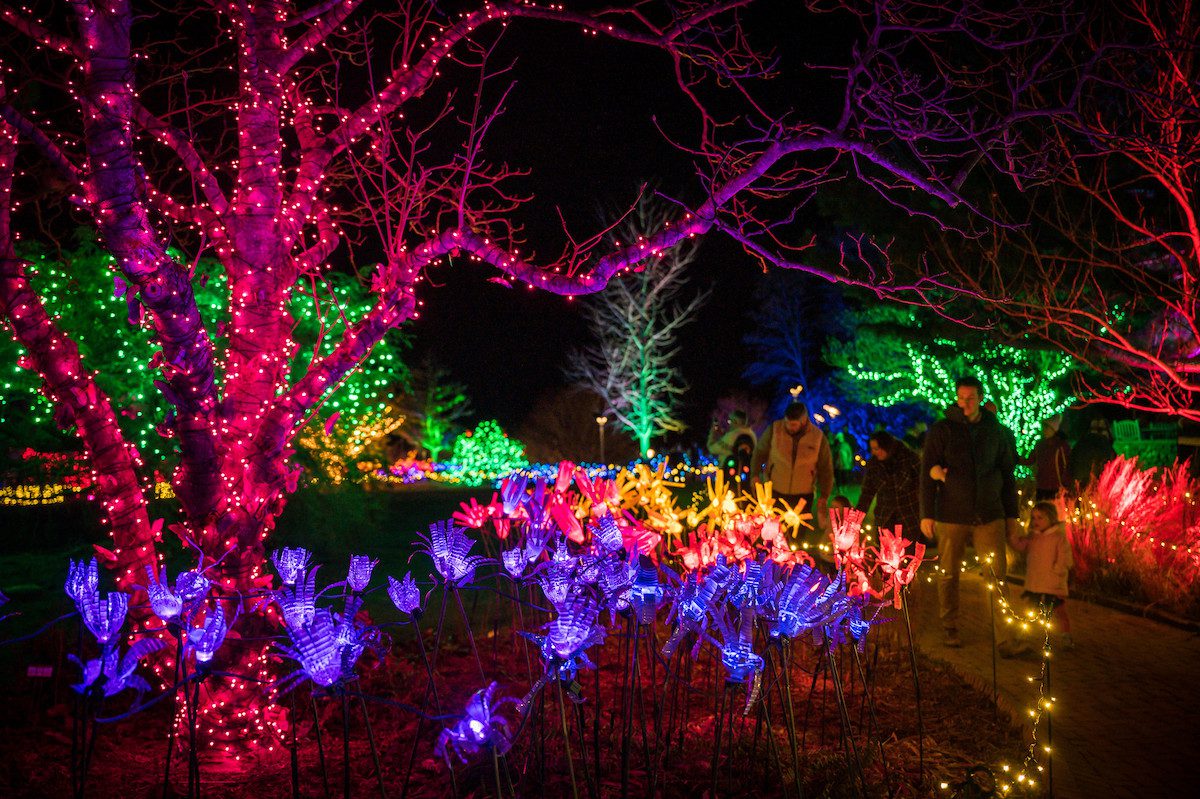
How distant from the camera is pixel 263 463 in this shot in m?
4.75

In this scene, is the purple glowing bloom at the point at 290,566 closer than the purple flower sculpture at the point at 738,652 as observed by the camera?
No

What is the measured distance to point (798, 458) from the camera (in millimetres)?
8914

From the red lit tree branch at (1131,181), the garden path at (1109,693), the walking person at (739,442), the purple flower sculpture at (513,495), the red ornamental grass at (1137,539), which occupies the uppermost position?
the red lit tree branch at (1131,181)

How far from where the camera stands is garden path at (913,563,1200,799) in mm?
4531

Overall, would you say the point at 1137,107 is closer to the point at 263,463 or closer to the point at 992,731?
the point at 992,731

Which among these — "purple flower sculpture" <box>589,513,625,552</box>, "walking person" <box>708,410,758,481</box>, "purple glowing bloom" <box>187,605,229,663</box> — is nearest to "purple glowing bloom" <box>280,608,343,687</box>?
"purple glowing bloom" <box>187,605,229,663</box>

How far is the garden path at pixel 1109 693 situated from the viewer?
14.9 feet

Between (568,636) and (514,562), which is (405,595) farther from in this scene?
(568,636)

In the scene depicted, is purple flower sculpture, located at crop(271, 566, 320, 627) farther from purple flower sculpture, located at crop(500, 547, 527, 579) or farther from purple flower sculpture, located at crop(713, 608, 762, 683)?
purple flower sculpture, located at crop(713, 608, 762, 683)

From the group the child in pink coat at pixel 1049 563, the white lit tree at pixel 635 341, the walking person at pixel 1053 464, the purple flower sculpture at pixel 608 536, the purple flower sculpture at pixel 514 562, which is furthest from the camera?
the white lit tree at pixel 635 341

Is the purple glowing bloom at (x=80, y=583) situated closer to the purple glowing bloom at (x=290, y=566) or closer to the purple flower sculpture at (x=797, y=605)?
the purple glowing bloom at (x=290, y=566)

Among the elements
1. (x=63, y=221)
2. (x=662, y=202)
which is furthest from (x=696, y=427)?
(x=63, y=221)

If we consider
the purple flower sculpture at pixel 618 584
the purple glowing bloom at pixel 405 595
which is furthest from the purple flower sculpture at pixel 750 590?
the purple glowing bloom at pixel 405 595

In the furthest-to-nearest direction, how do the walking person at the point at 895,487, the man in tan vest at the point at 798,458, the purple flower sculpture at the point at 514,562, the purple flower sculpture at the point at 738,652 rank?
the man in tan vest at the point at 798,458
the walking person at the point at 895,487
the purple flower sculpture at the point at 514,562
the purple flower sculpture at the point at 738,652
